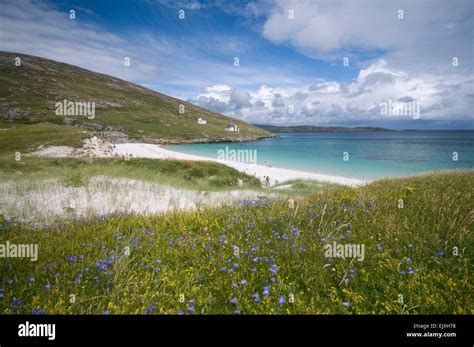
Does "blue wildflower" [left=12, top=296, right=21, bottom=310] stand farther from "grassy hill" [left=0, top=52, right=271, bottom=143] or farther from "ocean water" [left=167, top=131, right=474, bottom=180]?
"grassy hill" [left=0, top=52, right=271, bottom=143]

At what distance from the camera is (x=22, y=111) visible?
248ft

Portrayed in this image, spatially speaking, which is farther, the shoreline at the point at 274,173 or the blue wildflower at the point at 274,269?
the shoreline at the point at 274,173

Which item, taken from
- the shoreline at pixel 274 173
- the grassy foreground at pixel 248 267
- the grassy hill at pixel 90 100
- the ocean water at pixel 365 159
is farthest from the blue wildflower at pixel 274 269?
the grassy hill at pixel 90 100

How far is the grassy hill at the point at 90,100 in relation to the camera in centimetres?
8275

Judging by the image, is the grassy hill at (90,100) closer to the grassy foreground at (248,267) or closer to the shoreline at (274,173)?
the shoreline at (274,173)

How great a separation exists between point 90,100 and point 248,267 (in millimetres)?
143224

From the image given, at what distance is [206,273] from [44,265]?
2403 mm

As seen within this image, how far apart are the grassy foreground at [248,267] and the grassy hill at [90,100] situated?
288 ft

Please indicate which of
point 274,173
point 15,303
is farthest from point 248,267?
point 274,173

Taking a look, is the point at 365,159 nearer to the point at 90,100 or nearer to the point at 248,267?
the point at 248,267

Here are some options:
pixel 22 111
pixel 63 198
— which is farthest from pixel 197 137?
pixel 63 198

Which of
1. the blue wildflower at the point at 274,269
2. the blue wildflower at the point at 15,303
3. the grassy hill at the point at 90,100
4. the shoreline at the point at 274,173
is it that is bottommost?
the blue wildflower at the point at 15,303

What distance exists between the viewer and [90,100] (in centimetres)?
11988

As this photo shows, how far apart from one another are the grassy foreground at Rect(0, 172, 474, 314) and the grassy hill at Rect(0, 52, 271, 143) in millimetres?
87659
